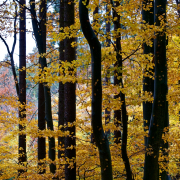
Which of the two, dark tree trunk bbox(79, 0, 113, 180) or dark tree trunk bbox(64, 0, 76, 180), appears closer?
dark tree trunk bbox(79, 0, 113, 180)

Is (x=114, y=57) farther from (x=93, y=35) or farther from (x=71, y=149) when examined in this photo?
(x=71, y=149)

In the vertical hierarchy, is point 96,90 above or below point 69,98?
above

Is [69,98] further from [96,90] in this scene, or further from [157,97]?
[157,97]

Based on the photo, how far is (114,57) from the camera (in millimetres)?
3428

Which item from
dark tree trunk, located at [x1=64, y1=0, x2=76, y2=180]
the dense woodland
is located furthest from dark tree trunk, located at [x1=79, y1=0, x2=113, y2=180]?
dark tree trunk, located at [x1=64, y1=0, x2=76, y2=180]

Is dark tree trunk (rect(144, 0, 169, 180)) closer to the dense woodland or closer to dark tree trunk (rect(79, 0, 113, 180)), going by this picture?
the dense woodland

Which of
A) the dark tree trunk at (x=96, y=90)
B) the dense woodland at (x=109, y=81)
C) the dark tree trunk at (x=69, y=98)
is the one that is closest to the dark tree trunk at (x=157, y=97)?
the dense woodland at (x=109, y=81)

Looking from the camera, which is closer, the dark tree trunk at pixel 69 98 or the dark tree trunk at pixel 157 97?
the dark tree trunk at pixel 157 97

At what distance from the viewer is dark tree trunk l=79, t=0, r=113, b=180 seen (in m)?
3.05

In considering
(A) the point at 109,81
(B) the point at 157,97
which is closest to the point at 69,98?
(A) the point at 109,81

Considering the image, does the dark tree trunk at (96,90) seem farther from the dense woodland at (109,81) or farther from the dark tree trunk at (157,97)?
the dark tree trunk at (157,97)

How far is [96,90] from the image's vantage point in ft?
10.8

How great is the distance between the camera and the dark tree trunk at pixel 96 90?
3049mm

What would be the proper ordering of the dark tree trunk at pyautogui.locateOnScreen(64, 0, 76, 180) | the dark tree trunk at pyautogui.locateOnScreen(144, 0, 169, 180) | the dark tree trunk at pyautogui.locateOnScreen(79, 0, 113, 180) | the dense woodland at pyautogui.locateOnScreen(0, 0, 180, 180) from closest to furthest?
the dark tree trunk at pyautogui.locateOnScreen(79, 0, 113, 180) → the dense woodland at pyautogui.locateOnScreen(0, 0, 180, 180) → the dark tree trunk at pyautogui.locateOnScreen(144, 0, 169, 180) → the dark tree trunk at pyautogui.locateOnScreen(64, 0, 76, 180)
